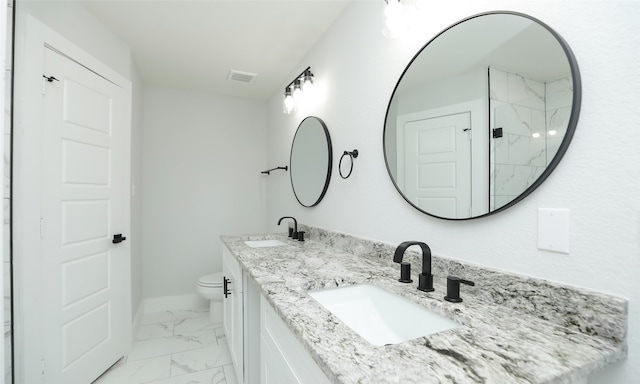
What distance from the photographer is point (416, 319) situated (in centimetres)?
92

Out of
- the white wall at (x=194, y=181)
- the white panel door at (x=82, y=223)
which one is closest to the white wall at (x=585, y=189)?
the white panel door at (x=82, y=223)

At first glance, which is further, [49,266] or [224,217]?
[224,217]

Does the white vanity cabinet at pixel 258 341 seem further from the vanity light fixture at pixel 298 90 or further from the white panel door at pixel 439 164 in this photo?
the vanity light fixture at pixel 298 90

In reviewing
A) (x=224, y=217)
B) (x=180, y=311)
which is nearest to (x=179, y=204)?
(x=224, y=217)

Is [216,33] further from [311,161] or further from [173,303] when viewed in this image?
[173,303]

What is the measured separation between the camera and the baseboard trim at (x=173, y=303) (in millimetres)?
2982

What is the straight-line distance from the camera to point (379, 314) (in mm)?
1041

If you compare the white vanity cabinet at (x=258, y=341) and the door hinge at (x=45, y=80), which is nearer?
the white vanity cabinet at (x=258, y=341)

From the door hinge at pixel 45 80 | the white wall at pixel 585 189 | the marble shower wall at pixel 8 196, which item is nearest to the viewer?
the white wall at pixel 585 189

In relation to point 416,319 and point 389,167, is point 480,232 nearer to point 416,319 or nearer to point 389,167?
point 416,319

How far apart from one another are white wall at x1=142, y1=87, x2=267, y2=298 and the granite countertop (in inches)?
98.4

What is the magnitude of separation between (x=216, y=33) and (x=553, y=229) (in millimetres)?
2263

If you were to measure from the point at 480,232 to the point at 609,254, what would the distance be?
1.09ft

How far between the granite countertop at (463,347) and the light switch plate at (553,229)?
0.55 ft
